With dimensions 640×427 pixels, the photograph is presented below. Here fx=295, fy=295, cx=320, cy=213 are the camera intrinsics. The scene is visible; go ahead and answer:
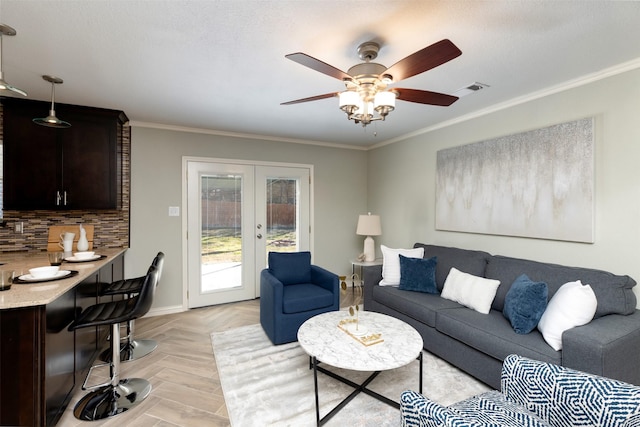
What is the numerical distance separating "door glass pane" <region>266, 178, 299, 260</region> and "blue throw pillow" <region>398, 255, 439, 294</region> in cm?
204

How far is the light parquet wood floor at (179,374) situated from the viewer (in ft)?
6.49

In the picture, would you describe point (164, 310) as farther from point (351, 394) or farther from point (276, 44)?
point (276, 44)

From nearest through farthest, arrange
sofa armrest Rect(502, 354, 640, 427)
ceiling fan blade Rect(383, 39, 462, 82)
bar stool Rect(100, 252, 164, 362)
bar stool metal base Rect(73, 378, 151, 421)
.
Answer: sofa armrest Rect(502, 354, 640, 427) < ceiling fan blade Rect(383, 39, 462, 82) < bar stool metal base Rect(73, 378, 151, 421) < bar stool Rect(100, 252, 164, 362)

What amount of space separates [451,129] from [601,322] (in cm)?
250

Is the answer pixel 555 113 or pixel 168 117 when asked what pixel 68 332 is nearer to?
pixel 168 117

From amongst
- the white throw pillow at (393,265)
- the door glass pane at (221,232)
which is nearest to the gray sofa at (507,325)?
the white throw pillow at (393,265)

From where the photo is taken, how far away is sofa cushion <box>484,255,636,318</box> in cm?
212

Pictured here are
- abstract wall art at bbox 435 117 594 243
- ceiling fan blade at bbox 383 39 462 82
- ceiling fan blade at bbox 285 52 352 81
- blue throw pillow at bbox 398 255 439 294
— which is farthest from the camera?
blue throw pillow at bbox 398 255 439 294

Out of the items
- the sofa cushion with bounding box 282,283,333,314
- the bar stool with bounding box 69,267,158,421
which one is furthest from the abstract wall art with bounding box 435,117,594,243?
the bar stool with bounding box 69,267,158,421

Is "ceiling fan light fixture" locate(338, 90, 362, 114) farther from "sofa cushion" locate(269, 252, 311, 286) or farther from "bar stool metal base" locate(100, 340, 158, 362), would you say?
"bar stool metal base" locate(100, 340, 158, 362)

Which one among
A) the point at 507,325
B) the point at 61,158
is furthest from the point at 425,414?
the point at 61,158

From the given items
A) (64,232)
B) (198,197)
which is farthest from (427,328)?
(64,232)

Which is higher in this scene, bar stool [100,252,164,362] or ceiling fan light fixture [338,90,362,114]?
ceiling fan light fixture [338,90,362,114]

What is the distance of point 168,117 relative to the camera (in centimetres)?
360
